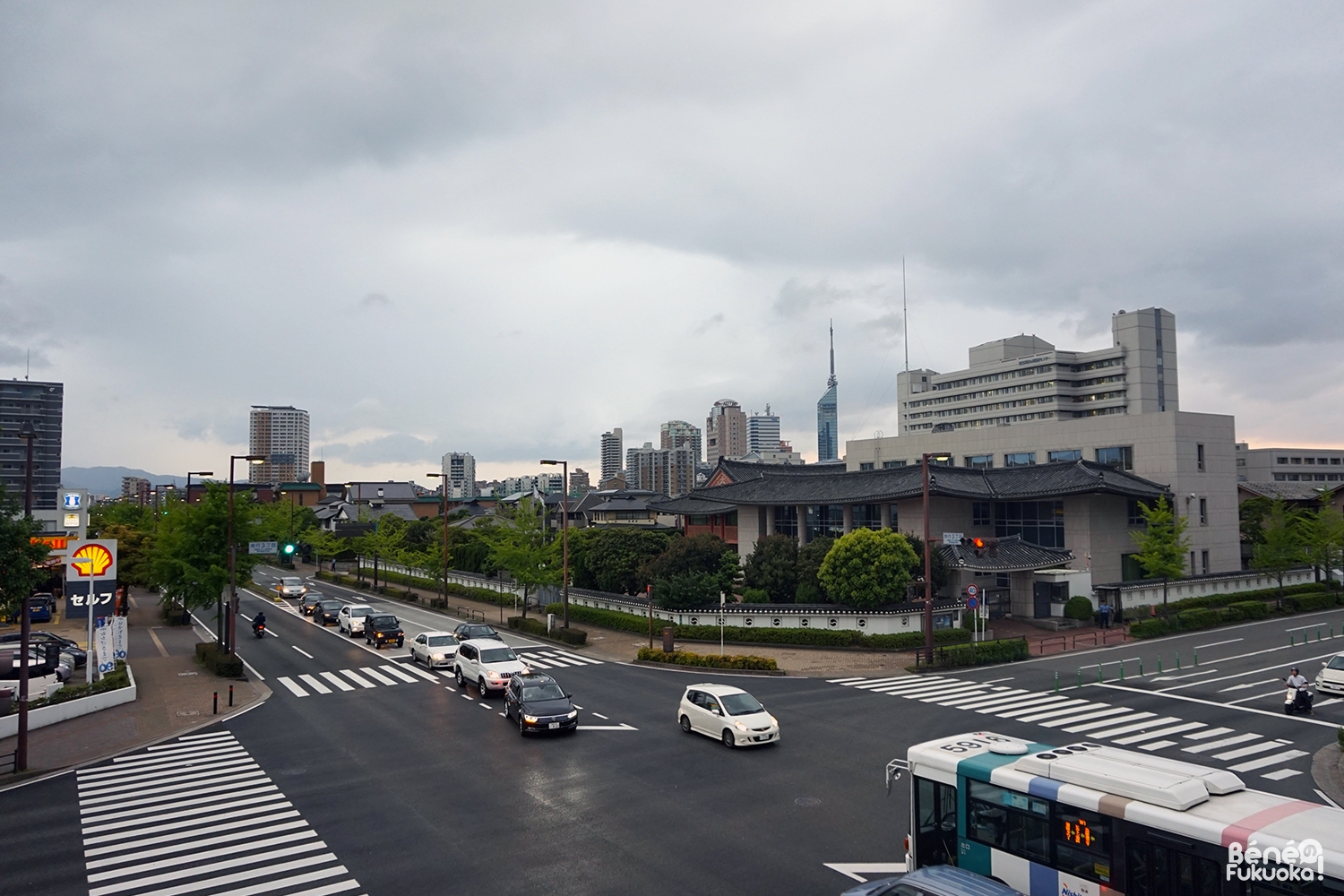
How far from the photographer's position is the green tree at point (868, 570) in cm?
4241

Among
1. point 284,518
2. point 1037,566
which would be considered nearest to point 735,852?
point 1037,566

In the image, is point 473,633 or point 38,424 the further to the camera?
point 38,424

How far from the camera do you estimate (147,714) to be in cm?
2883

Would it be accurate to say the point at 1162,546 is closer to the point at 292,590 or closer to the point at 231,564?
the point at 231,564

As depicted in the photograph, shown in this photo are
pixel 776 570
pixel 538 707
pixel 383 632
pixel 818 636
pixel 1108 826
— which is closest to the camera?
pixel 1108 826

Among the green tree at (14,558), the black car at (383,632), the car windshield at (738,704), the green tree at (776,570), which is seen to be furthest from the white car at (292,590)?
the car windshield at (738,704)

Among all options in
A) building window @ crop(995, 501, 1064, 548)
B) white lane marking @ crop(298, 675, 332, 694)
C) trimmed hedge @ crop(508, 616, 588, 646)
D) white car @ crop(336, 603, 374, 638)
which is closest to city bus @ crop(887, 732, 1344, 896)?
white lane marking @ crop(298, 675, 332, 694)

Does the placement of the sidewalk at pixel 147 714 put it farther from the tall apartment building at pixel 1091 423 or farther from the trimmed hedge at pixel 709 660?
the tall apartment building at pixel 1091 423

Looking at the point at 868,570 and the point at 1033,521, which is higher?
the point at 1033,521

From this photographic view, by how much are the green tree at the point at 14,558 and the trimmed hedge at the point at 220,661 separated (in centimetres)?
1293

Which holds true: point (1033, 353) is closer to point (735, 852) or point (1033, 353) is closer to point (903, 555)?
point (903, 555)

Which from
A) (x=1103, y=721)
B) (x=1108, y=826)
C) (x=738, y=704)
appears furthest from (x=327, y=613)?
(x=1108, y=826)

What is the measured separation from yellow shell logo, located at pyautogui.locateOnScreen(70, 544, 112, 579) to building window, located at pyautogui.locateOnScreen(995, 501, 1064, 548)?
52.0 meters

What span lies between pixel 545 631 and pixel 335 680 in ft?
49.4
